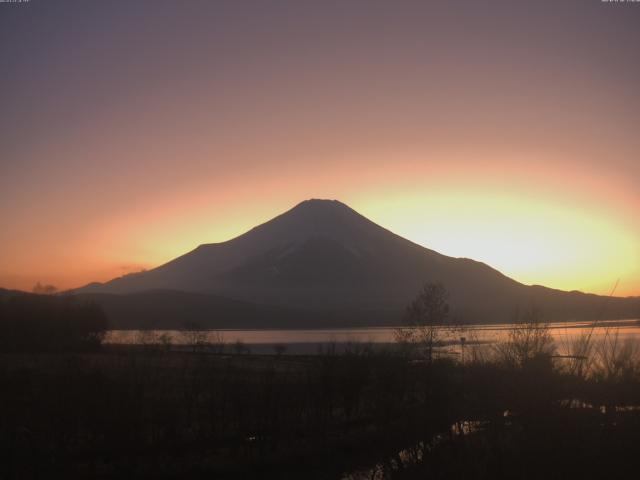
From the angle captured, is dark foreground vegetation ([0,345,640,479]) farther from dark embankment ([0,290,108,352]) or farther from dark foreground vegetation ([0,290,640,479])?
dark embankment ([0,290,108,352])

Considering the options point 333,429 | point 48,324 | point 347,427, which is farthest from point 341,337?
point 333,429

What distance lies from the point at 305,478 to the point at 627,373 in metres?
10.6

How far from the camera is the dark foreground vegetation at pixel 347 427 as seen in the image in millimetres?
9852

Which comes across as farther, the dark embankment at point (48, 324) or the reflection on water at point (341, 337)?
the reflection on water at point (341, 337)

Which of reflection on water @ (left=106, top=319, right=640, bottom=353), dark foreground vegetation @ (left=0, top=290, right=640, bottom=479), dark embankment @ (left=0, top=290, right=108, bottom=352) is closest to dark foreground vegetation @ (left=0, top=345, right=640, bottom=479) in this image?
dark foreground vegetation @ (left=0, top=290, right=640, bottom=479)

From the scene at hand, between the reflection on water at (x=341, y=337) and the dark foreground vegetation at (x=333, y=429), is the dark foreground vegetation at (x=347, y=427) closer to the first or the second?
the dark foreground vegetation at (x=333, y=429)

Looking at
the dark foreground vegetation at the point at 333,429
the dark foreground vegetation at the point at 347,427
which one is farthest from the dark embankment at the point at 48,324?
the dark foreground vegetation at the point at 333,429

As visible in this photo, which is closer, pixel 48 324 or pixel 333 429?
pixel 333 429

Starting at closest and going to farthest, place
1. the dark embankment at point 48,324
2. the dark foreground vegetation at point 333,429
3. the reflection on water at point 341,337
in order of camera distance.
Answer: the dark foreground vegetation at point 333,429
the dark embankment at point 48,324
the reflection on water at point 341,337

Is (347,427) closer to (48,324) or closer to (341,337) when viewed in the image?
(48,324)

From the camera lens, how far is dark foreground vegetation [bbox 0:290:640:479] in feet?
32.3

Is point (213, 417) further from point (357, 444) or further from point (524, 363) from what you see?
point (524, 363)

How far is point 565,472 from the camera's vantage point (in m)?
9.20

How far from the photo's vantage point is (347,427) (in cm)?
2100
